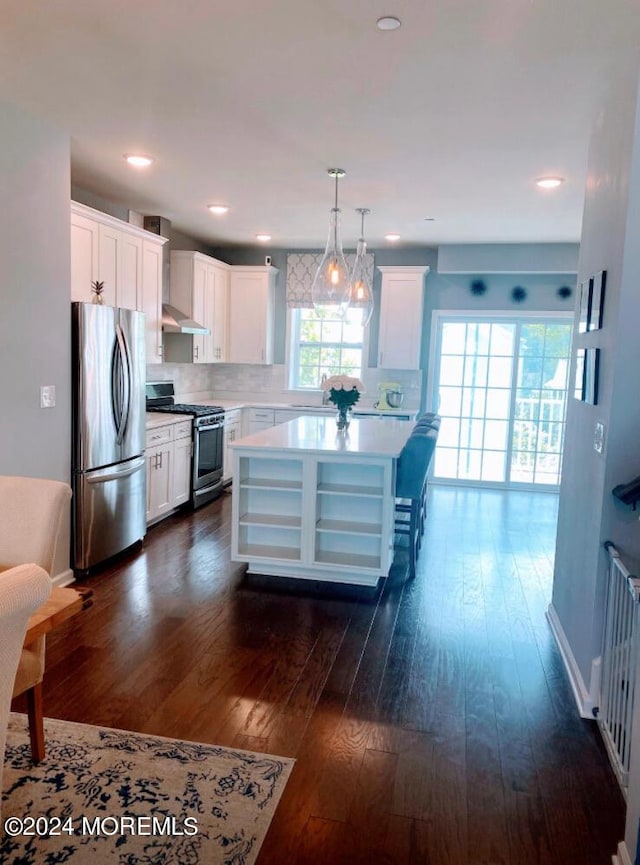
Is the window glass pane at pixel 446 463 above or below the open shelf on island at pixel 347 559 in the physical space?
above

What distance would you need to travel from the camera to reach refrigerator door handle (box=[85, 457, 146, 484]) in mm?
3881

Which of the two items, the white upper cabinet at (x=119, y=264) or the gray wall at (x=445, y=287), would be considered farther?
the gray wall at (x=445, y=287)

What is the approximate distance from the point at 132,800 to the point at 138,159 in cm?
359

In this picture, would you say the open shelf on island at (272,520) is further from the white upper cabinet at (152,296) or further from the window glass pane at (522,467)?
the window glass pane at (522,467)

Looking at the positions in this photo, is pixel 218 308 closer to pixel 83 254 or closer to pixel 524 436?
pixel 83 254

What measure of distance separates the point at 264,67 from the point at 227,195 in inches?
87.9

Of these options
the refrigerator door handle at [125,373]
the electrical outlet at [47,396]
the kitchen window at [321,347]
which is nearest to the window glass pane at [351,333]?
the kitchen window at [321,347]

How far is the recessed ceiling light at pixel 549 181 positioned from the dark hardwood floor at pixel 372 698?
2701mm

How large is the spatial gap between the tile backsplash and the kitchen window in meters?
0.15

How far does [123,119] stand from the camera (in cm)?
327

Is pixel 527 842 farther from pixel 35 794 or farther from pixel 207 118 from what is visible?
pixel 207 118

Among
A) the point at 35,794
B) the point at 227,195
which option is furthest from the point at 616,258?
the point at 227,195

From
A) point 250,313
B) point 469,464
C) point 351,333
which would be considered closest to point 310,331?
point 351,333

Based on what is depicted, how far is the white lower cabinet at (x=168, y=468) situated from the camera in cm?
489
